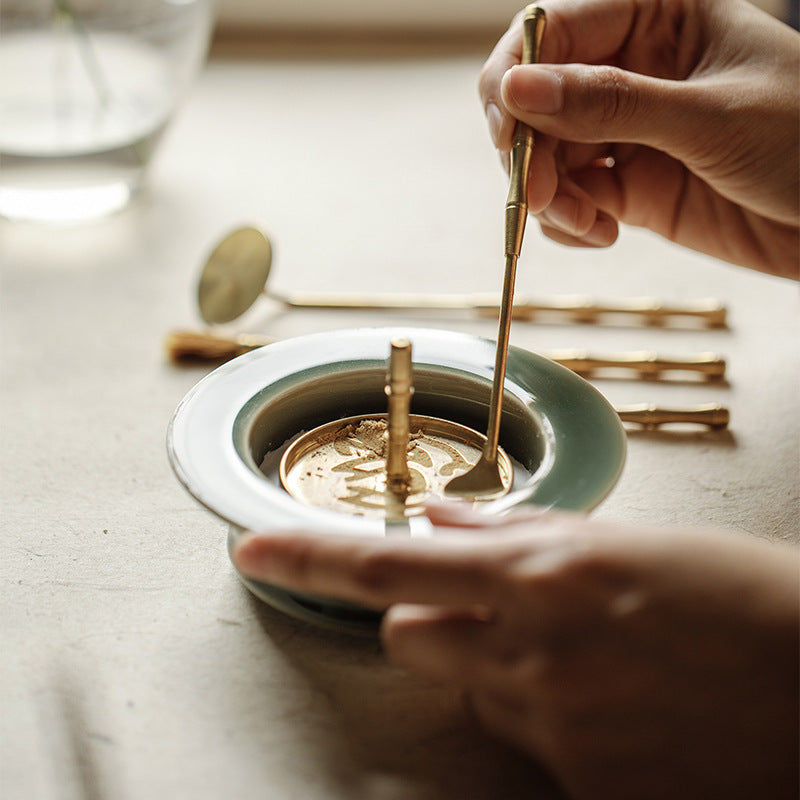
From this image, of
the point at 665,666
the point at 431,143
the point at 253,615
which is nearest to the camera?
the point at 665,666

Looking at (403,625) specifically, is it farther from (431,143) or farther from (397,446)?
(431,143)

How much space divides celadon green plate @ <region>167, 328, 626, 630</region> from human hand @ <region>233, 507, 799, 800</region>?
0.05m

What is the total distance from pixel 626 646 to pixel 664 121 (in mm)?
430

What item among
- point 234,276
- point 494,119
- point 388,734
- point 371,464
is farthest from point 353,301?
point 388,734

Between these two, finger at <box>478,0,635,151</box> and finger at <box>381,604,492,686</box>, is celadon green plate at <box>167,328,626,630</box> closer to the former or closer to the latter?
finger at <box>381,604,492,686</box>

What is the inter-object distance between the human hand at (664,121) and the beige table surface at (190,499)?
0.26 ft

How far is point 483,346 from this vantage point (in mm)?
623

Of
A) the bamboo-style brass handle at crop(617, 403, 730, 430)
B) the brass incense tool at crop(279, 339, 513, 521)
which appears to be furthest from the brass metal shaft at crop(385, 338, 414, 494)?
the bamboo-style brass handle at crop(617, 403, 730, 430)

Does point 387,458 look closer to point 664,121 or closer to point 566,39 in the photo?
point 664,121

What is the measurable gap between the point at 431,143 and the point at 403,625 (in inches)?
37.4

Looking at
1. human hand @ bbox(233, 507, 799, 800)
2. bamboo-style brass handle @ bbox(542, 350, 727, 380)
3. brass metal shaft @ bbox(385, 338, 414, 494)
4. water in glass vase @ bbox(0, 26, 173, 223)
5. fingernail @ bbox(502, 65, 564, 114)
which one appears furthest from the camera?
water in glass vase @ bbox(0, 26, 173, 223)

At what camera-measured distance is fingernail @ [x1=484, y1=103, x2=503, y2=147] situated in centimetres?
73

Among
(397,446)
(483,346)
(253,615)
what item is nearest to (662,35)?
(483,346)

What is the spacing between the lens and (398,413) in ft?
1.74
